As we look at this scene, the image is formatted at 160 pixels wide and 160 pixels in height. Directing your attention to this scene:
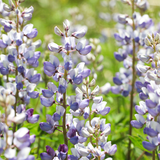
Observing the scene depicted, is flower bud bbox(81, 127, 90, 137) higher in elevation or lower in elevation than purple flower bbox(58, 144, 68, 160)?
higher

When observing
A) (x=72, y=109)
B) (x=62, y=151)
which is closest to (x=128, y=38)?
(x=72, y=109)

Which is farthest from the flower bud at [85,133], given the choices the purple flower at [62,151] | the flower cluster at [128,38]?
the flower cluster at [128,38]

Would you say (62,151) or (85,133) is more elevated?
(85,133)

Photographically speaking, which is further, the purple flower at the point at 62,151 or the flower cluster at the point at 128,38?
the flower cluster at the point at 128,38

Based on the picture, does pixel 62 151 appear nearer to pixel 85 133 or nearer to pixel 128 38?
pixel 85 133

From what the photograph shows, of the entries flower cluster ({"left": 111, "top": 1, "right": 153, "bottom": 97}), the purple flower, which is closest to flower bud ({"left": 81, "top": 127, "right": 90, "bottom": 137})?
the purple flower

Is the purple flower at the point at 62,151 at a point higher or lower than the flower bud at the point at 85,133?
lower

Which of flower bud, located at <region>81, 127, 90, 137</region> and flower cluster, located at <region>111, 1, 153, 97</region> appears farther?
flower cluster, located at <region>111, 1, 153, 97</region>

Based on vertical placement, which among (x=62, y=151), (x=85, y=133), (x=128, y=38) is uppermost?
(x=128, y=38)

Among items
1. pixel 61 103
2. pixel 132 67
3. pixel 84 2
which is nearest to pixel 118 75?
pixel 132 67

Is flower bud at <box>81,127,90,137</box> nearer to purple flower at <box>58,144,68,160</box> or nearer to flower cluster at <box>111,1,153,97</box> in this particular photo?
purple flower at <box>58,144,68,160</box>

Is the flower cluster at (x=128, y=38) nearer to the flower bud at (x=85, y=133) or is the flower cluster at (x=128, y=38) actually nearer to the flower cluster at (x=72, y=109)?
the flower cluster at (x=72, y=109)

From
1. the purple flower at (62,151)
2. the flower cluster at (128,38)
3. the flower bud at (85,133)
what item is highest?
the flower cluster at (128,38)
